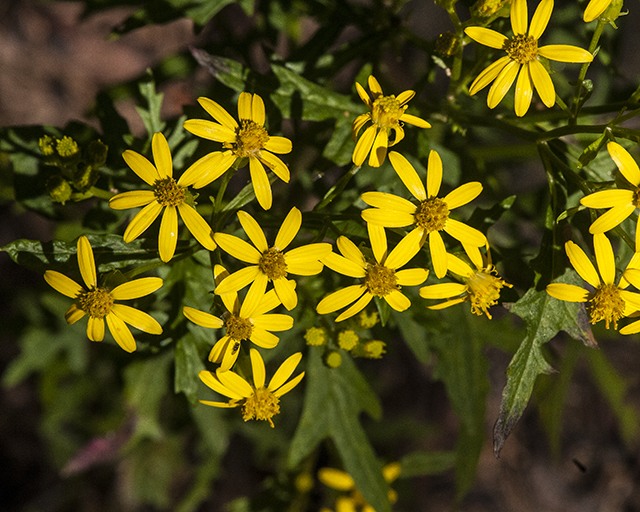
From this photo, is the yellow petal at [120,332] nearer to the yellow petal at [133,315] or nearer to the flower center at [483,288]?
the yellow petal at [133,315]

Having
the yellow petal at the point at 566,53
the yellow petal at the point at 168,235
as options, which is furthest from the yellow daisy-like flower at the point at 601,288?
the yellow petal at the point at 168,235

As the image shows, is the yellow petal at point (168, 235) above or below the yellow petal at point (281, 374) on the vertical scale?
above

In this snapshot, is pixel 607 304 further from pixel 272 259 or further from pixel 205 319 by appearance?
pixel 205 319

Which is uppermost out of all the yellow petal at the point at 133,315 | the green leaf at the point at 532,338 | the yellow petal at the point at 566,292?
the yellow petal at the point at 133,315

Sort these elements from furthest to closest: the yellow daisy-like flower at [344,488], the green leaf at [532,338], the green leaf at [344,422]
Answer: the yellow daisy-like flower at [344,488], the green leaf at [344,422], the green leaf at [532,338]

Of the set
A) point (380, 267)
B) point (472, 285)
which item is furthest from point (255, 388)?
point (472, 285)

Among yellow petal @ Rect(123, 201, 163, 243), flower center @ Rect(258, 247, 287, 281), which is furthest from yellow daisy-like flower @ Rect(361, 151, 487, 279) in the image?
yellow petal @ Rect(123, 201, 163, 243)
